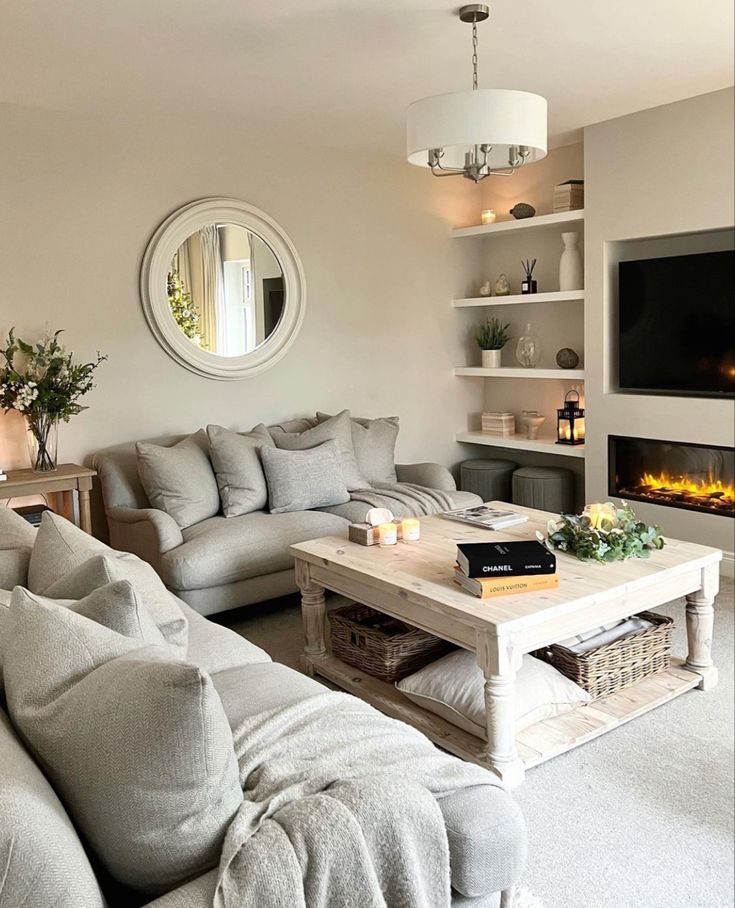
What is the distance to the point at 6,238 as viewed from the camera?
4.12 metres

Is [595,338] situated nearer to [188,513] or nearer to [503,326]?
[503,326]

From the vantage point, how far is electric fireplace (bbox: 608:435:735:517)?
4531 mm

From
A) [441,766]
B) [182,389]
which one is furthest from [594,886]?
[182,389]

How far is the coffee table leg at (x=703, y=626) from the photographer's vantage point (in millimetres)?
2986

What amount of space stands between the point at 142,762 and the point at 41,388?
317cm

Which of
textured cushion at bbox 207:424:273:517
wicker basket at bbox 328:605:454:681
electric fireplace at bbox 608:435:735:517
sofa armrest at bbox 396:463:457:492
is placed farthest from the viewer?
sofa armrest at bbox 396:463:457:492

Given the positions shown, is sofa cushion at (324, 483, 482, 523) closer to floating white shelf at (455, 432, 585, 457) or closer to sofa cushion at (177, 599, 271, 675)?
floating white shelf at (455, 432, 585, 457)

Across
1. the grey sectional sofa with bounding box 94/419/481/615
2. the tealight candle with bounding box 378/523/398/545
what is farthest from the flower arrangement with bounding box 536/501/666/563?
the grey sectional sofa with bounding box 94/419/481/615

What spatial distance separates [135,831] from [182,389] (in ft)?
12.3

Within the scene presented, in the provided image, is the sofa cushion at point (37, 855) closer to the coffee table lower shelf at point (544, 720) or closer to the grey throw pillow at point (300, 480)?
the coffee table lower shelf at point (544, 720)

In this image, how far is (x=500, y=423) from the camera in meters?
5.83

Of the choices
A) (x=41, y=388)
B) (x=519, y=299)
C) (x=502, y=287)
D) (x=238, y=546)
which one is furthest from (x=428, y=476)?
(x=41, y=388)

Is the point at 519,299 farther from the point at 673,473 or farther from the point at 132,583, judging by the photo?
the point at 132,583

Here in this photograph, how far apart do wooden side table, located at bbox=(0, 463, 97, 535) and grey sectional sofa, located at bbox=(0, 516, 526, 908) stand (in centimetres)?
167
